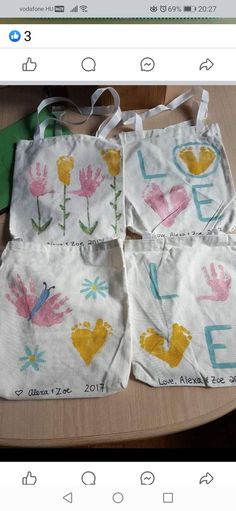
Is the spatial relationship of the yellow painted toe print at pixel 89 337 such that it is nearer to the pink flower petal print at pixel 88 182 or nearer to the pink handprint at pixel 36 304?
the pink handprint at pixel 36 304

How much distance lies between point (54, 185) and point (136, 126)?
20 centimetres

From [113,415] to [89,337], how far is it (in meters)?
0.11

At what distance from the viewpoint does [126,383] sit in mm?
542

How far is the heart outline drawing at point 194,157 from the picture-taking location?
734mm

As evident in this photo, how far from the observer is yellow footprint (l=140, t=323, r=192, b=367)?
1.85 feet

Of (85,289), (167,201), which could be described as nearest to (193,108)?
(167,201)

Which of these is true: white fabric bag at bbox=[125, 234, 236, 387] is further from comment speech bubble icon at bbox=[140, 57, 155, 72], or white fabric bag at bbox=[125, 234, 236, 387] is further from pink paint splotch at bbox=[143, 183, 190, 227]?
comment speech bubble icon at bbox=[140, 57, 155, 72]

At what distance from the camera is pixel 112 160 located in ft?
2.43
